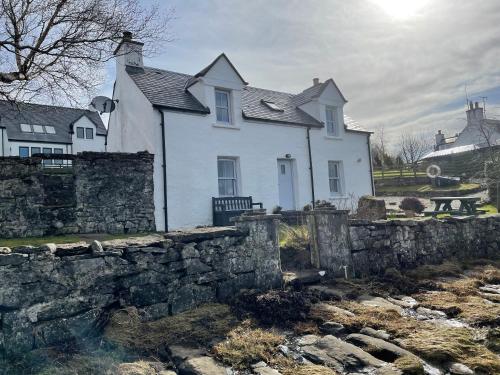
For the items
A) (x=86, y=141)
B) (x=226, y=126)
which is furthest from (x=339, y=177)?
(x=86, y=141)

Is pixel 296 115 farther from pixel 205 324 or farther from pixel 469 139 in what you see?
pixel 469 139

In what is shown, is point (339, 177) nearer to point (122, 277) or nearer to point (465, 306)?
point (465, 306)

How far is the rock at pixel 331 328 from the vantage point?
15.4 feet

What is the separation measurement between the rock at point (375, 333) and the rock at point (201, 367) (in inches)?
76.4

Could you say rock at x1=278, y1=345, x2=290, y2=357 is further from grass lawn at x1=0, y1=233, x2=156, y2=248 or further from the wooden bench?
the wooden bench

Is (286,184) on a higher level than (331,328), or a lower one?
higher

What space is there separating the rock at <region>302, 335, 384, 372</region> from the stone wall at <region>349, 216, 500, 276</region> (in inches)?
133

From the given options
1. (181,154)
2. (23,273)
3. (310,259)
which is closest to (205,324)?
(23,273)

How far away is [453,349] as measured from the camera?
13.1ft

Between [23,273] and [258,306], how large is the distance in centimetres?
311

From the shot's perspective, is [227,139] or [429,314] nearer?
[429,314]

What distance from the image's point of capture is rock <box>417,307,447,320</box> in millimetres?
5273

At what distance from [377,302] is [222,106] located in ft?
34.5

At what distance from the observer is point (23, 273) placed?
429 centimetres
